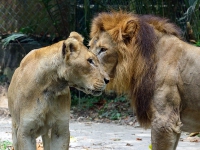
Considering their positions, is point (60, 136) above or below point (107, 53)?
below

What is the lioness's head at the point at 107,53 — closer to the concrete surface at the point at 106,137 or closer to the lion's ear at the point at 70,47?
the lion's ear at the point at 70,47

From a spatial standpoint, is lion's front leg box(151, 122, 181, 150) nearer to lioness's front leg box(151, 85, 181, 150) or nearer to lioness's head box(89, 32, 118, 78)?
lioness's front leg box(151, 85, 181, 150)

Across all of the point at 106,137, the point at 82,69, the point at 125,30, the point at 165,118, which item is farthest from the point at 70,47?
the point at 106,137

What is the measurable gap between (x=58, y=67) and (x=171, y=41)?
122cm

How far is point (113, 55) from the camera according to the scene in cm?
507

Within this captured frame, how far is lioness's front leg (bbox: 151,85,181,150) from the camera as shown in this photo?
482 cm

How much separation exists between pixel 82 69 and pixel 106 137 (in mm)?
3357

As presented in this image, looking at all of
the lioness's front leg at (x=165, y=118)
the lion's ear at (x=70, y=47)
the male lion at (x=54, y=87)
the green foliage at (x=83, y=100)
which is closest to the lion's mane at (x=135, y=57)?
the lioness's front leg at (x=165, y=118)

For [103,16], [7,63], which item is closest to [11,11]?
[7,63]

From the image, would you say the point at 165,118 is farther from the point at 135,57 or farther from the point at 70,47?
the point at 70,47

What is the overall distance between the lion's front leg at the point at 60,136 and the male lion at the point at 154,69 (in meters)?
0.72

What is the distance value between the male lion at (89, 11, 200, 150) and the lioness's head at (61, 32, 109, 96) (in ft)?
1.46

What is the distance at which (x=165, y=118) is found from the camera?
15.8 ft

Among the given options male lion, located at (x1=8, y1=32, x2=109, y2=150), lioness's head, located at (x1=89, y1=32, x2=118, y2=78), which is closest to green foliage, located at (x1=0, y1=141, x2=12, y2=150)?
male lion, located at (x1=8, y1=32, x2=109, y2=150)
